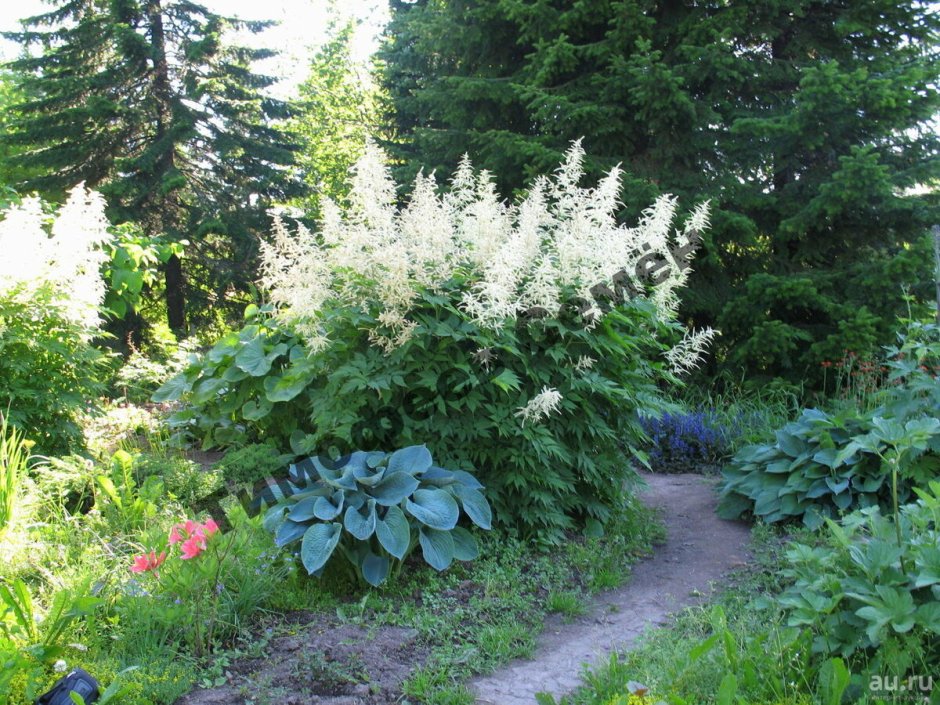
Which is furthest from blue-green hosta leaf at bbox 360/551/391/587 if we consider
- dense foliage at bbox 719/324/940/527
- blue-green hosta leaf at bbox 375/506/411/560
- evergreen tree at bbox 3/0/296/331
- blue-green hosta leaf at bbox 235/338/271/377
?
evergreen tree at bbox 3/0/296/331

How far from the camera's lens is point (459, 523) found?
4023 mm

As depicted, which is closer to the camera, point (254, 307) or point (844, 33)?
point (254, 307)

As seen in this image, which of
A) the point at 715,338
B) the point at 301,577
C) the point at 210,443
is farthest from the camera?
the point at 715,338

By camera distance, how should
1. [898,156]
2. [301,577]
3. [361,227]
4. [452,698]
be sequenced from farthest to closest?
1. [898,156]
2. [361,227]
3. [301,577]
4. [452,698]

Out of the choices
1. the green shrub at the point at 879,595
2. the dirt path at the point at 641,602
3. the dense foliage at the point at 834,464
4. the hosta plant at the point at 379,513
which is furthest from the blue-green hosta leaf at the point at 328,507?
the dense foliage at the point at 834,464

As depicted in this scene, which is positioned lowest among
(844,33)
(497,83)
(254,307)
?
(254,307)

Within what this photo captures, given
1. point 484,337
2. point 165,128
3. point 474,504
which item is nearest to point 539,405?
point 484,337

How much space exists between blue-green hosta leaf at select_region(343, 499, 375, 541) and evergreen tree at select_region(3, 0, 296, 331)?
31.4 feet

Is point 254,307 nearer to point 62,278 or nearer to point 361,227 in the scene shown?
point 62,278

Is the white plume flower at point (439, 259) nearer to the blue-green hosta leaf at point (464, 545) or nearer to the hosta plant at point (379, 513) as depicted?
the hosta plant at point (379, 513)

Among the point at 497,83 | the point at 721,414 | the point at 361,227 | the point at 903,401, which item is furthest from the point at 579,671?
the point at 497,83

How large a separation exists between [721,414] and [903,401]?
2663 mm

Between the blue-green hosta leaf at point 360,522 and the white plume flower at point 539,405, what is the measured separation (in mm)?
936

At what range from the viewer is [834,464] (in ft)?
13.0
